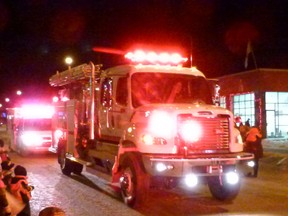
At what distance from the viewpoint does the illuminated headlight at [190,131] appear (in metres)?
9.96

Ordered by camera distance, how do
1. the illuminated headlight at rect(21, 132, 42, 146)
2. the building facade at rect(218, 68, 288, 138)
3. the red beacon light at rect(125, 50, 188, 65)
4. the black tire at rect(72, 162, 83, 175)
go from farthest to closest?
the building facade at rect(218, 68, 288, 138), the illuminated headlight at rect(21, 132, 42, 146), the black tire at rect(72, 162, 83, 175), the red beacon light at rect(125, 50, 188, 65)

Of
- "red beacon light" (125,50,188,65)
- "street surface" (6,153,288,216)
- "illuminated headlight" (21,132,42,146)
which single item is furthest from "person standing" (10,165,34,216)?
"illuminated headlight" (21,132,42,146)

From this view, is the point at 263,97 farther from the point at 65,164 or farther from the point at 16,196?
the point at 16,196

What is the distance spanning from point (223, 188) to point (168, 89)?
2.37 m

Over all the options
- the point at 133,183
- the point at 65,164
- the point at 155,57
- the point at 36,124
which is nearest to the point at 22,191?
the point at 133,183

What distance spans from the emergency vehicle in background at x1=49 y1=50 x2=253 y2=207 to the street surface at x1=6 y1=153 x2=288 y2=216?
0.40 metres

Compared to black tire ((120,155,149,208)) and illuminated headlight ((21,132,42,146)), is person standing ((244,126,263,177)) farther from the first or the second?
illuminated headlight ((21,132,42,146))

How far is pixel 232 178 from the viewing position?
405 inches

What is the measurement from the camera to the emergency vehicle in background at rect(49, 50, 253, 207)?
387 inches

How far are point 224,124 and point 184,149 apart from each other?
3.52ft

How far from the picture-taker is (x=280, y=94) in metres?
32.7

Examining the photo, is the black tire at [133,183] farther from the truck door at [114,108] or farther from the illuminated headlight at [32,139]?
the illuminated headlight at [32,139]

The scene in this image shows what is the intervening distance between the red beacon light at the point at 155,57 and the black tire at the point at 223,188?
2847mm


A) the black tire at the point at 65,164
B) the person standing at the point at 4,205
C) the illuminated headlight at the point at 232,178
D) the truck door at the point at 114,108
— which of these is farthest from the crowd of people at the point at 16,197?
the black tire at the point at 65,164
